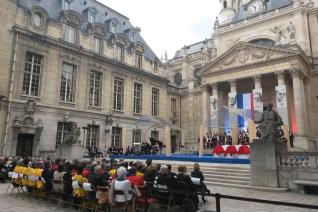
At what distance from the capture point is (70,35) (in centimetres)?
2516

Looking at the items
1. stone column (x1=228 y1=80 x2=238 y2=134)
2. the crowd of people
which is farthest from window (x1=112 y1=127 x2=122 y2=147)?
the crowd of people

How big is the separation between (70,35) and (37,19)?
319 centimetres

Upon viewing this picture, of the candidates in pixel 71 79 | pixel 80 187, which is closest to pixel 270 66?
pixel 71 79

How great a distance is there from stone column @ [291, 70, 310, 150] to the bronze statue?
15438 mm

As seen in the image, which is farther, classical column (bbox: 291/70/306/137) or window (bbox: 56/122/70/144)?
classical column (bbox: 291/70/306/137)

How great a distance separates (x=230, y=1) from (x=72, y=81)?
114 ft

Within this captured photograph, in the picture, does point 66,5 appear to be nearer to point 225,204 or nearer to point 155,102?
point 155,102

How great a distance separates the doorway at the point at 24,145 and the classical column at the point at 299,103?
24009mm

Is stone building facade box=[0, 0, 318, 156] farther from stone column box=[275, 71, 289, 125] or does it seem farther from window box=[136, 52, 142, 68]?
window box=[136, 52, 142, 68]

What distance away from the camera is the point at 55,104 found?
22969 mm

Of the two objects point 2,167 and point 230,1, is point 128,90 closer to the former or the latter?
point 2,167

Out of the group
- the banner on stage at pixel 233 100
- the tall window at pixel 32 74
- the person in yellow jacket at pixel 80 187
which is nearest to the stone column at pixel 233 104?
the banner on stage at pixel 233 100

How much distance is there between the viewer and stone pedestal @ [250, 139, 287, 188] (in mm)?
10984

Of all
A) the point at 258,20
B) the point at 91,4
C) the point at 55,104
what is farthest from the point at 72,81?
the point at 258,20
